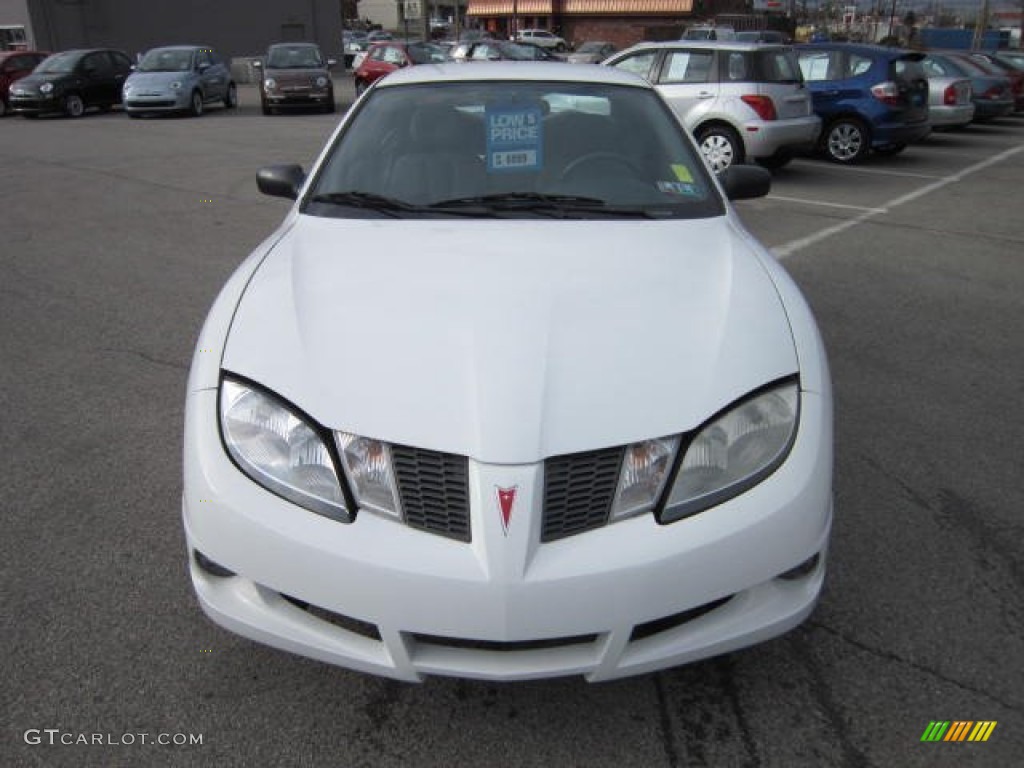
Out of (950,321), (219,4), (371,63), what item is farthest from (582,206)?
(219,4)

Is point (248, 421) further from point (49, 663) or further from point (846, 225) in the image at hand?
point (846, 225)

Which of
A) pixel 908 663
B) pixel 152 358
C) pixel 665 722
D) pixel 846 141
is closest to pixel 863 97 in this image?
pixel 846 141

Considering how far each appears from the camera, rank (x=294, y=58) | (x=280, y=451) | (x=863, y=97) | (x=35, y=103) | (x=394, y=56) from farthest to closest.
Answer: (x=394, y=56) < (x=294, y=58) < (x=35, y=103) < (x=863, y=97) < (x=280, y=451)

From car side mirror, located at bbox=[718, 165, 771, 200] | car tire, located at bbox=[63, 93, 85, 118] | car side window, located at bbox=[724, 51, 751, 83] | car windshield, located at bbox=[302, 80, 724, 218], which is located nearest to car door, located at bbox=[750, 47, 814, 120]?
car side window, located at bbox=[724, 51, 751, 83]

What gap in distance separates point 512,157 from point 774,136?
26.4ft

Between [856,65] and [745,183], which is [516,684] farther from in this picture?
[856,65]

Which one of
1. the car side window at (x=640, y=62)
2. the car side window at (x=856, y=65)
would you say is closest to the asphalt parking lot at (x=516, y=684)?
the car side window at (x=640, y=62)

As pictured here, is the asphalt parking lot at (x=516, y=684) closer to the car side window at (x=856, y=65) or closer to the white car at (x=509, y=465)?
the white car at (x=509, y=465)

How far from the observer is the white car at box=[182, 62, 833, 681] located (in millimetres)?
1861

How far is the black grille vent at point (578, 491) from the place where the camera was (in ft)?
6.23

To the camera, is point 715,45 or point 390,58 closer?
point 715,45

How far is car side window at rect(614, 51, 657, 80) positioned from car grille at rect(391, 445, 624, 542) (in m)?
10.2

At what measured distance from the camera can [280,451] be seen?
6.72 ft

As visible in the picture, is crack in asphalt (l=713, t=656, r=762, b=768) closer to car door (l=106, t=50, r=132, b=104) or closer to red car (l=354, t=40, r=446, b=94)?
red car (l=354, t=40, r=446, b=94)
